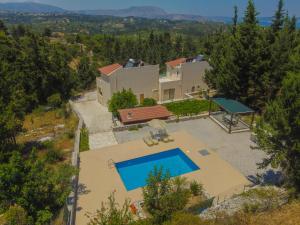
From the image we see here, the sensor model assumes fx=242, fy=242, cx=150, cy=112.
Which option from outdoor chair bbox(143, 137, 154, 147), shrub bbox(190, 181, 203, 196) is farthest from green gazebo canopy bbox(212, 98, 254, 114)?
shrub bbox(190, 181, 203, 196)

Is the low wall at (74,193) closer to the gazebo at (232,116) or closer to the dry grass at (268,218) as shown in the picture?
the dry grass at (268,218)

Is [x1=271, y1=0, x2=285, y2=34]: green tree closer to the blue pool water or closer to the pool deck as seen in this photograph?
the pool deck

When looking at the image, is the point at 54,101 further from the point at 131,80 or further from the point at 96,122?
the point at 131,80

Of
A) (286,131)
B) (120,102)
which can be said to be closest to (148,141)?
(120,102)

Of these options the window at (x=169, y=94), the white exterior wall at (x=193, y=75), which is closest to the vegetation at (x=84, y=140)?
the window at (x=169, y=94)

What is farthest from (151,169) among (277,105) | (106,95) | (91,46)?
(91,46)

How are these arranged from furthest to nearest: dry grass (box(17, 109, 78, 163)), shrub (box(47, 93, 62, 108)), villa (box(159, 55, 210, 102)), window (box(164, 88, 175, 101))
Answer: shrub (box(47, 93, 62, 108)) < window (box(164, 88, 175, 101)) < villa (box(159, 55, 210, 102)) < dry grass (box(17, 109, 78, 163))
